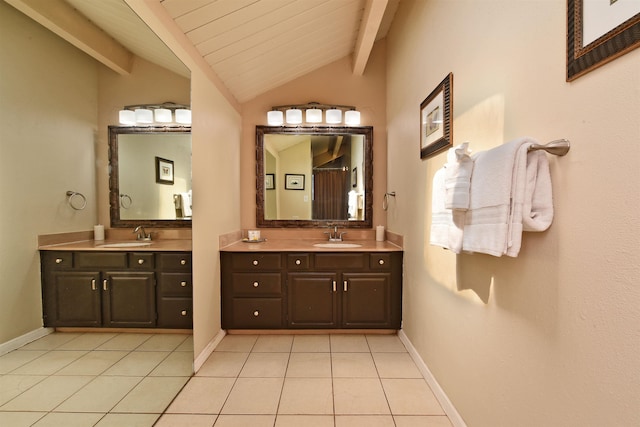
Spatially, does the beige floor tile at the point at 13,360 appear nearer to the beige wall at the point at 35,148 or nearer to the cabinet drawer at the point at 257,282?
the beige wall at the point at 35,148

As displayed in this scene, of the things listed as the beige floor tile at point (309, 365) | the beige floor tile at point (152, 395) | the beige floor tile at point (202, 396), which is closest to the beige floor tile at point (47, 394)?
the beige floor tile at point (152, 395)

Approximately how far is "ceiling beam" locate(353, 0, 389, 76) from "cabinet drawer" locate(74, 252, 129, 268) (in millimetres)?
2406

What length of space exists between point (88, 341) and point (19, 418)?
39cm

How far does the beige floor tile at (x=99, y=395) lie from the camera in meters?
1.39

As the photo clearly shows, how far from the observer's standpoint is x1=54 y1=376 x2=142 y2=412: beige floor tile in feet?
4.57

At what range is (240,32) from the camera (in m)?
1.94

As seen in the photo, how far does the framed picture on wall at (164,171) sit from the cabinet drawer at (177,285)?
27.4 inches

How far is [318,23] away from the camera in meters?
2.22

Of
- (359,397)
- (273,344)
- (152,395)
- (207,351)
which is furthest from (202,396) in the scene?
(359,397)

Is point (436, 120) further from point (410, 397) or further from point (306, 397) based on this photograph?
point (306, 397)

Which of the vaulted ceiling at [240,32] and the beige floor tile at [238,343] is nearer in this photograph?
the vaulted ceiling at [240,32]

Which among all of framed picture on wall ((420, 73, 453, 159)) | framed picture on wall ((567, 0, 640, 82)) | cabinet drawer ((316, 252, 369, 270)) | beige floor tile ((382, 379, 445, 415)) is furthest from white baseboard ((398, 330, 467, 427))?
framed picture on wall ((567, 0, 640, 82))

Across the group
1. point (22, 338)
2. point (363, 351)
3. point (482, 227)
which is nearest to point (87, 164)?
point (22, 338)

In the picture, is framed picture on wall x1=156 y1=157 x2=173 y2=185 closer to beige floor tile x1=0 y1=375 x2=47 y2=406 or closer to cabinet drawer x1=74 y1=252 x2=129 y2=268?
cabinet drawer x1=74 y1=252 x2=129 y2=268
